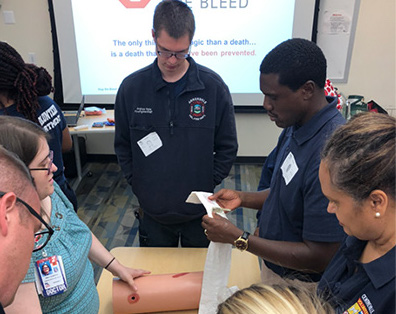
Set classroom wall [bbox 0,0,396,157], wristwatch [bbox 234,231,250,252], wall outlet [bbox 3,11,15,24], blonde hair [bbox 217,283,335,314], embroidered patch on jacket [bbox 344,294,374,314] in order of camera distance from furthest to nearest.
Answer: wall outlet [bbox 3,11,15,24], classroom wall [bbox 0,0,396,157], wristwatch [bbox 234,231,250,252], embroidered patch on jacket [bbox 344,294,374,314], blonde hair [bbox 217,283,335,314]

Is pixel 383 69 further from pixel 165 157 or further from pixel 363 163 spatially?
pixel 363 163

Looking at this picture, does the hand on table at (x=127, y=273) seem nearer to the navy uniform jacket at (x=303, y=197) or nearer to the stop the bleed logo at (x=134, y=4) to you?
the navy uniform jacket at (x=303, y=197)

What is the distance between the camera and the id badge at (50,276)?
1.00 metres

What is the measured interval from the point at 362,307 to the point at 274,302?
0.88ft

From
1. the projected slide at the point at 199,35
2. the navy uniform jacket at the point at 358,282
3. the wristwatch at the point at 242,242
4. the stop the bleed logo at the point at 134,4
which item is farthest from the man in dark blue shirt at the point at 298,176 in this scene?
the stop the bleed logo at the point at 134,4

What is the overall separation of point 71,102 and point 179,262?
10.1 ft

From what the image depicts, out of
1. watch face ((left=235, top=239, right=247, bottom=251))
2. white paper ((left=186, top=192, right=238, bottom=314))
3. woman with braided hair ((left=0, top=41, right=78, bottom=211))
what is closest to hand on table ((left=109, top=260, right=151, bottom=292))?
white paper ((left=186, top=192, right=238, bottom=314))

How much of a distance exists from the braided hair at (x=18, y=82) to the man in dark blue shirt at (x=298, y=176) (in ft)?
3.60

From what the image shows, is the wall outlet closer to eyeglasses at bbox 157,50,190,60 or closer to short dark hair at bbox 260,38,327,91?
eyeglasses at bbox 157,50,190,60

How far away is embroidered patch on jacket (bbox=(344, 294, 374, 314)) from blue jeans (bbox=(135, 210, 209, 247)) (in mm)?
1159

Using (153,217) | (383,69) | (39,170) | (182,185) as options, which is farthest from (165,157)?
(383,69)

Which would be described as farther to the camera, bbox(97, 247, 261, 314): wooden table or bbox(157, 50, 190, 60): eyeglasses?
bbox(157, 50, 190, 60): eyeglasses

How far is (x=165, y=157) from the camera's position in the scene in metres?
1.71

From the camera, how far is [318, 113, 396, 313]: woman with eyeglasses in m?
0.67
